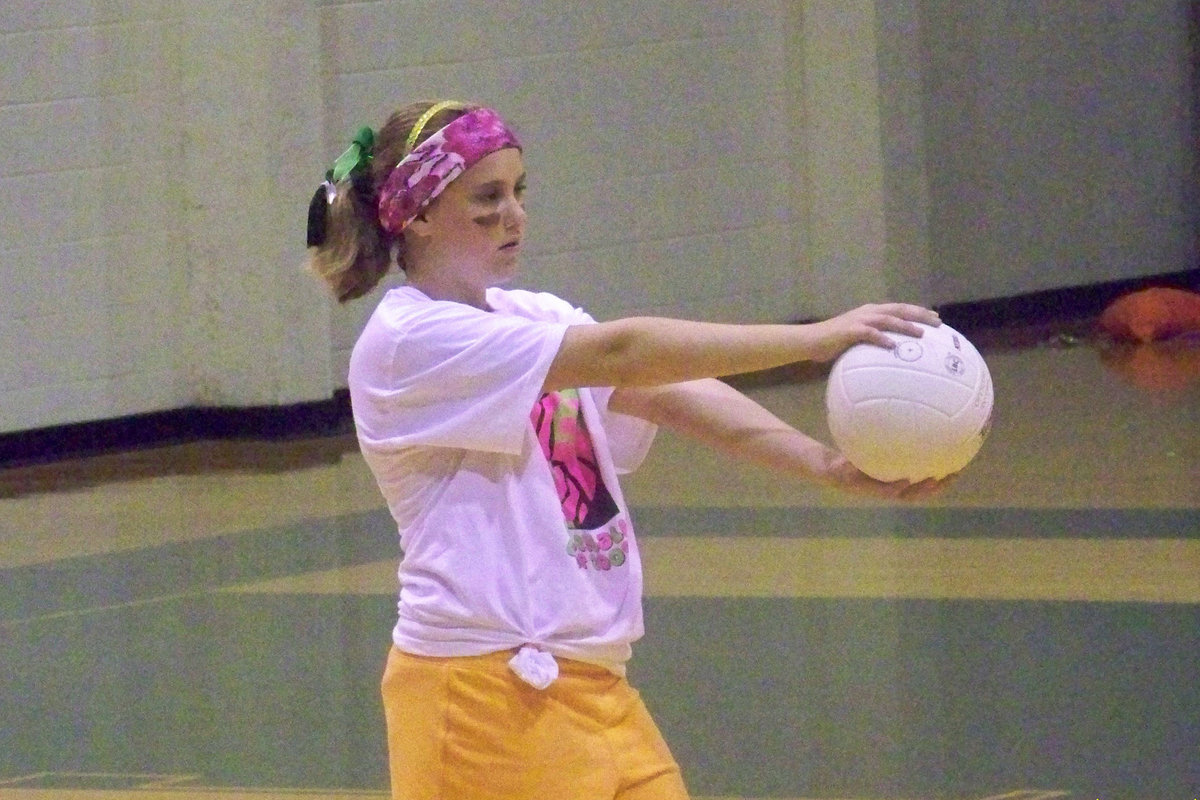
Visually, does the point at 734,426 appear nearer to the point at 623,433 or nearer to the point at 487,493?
the point at 623,433

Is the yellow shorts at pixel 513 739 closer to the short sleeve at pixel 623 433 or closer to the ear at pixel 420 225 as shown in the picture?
the short sleeve at pixel 623 433

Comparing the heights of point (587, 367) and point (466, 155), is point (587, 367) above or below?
below

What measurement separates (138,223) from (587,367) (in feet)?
24.4

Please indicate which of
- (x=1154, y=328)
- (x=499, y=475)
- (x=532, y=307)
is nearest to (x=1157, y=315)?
(x=1154, y=328)

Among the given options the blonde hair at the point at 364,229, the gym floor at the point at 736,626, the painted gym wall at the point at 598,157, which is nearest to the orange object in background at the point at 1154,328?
the painted gym wall at the point at 598,157

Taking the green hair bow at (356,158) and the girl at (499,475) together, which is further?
the green hair bow at (356,158)

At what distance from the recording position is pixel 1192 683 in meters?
5.09

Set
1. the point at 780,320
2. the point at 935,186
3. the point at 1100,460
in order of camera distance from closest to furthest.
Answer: the point at 1100,460 < the point at 780,320 < the point at 935,186

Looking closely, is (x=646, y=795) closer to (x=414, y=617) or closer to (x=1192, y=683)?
(x=414, y=617)

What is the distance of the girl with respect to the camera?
2.70 meters

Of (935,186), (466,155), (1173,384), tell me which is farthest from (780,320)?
(466,155)

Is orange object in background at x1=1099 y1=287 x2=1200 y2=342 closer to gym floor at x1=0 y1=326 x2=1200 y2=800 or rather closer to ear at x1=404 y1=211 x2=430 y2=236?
gym floor at x1=0 y1=326 x2=1200 y2=800

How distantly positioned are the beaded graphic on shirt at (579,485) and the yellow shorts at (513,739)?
0.16m

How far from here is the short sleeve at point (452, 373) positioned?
2719 millimetres
